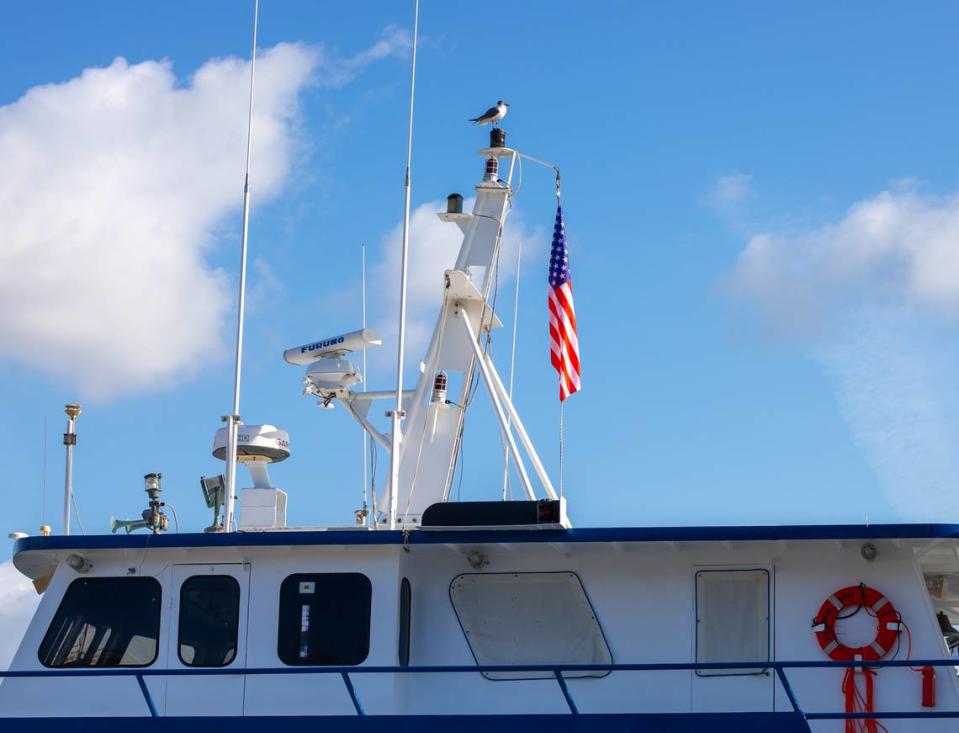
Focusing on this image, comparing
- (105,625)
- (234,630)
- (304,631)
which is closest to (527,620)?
(304,631)

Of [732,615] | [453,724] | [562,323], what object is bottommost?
[453,724]

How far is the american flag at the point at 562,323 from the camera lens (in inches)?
745

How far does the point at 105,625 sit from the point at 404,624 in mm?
3157

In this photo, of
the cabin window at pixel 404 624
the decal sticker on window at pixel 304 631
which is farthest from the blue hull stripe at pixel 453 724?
the cabin window at pixel 404 624

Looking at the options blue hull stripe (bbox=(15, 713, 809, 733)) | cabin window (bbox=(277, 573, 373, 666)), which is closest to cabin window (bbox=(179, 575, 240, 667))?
cabin window (bbox=(277, 573, 373, 666))

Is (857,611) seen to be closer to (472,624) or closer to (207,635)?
(472,624)

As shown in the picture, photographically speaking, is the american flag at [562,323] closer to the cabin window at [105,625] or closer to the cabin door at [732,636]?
the cabin door at [732,636]

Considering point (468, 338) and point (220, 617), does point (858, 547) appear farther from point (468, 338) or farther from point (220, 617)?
point (220, 617)

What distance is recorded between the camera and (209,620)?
54.5 ft

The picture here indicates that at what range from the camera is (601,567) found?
16.5 m

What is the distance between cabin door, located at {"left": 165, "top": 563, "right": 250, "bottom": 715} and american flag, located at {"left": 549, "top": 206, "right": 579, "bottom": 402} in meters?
4.55

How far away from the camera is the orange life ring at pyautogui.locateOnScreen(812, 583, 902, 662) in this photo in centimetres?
1563

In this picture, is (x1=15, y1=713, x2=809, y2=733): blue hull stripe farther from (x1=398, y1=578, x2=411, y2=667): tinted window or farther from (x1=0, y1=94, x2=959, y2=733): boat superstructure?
(x1=398, y1=578, x2=411, y2=667): tinted window

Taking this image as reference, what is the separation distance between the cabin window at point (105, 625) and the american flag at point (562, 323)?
5317mm
